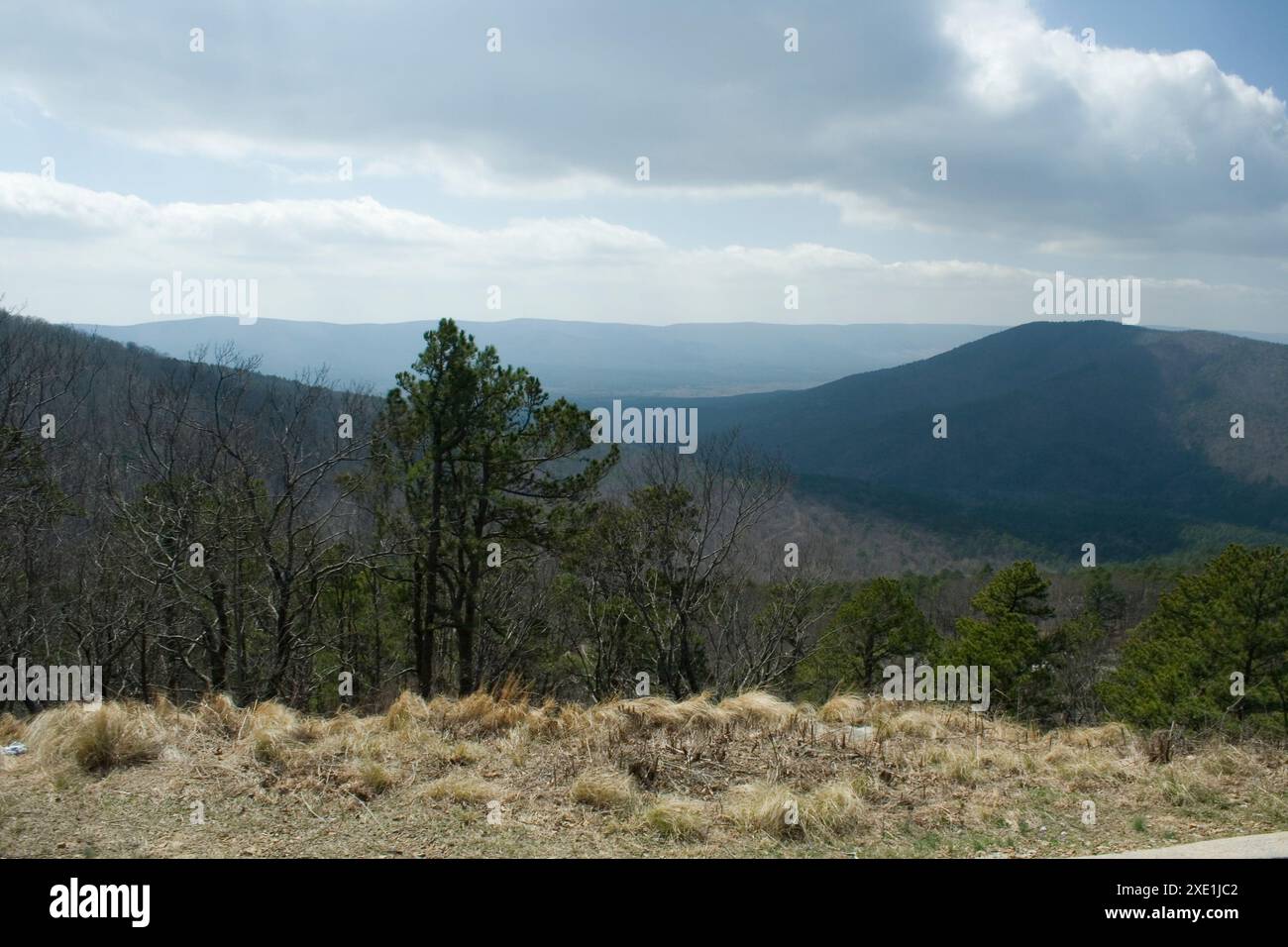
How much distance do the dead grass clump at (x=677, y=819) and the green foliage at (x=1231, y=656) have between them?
64.5 ft

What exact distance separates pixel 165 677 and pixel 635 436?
484 inches

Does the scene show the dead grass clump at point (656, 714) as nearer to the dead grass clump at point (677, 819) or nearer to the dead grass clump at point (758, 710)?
the dead grass clump at point (758, 710)

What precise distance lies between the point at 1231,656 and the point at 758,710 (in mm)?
20100

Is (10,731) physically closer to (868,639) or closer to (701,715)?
(701,715)

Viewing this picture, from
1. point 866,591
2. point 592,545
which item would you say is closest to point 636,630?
point 592,545

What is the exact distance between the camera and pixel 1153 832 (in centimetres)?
545

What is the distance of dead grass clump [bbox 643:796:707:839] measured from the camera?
5230mm

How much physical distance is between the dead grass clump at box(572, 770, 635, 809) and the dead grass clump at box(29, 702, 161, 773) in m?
3.39

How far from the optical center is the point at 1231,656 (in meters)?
21.5

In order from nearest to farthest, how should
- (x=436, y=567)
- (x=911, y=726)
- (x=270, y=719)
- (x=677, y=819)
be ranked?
(x=677, y=819)
(x=270, y=719)
(x=911, y=726)
(x=436, y=567)

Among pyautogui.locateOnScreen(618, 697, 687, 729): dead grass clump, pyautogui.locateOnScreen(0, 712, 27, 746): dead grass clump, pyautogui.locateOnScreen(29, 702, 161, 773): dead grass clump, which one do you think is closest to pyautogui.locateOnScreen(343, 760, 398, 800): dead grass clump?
pyautogui.locateOnScreen(29, 702, 161, 773): dead grass clump

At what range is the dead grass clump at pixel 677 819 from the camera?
17.2 ft

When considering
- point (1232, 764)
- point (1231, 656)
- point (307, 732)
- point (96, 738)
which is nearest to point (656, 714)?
point (307, 732)
